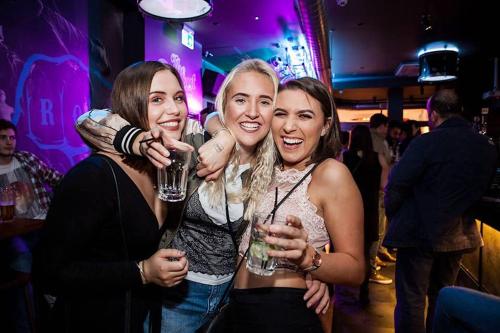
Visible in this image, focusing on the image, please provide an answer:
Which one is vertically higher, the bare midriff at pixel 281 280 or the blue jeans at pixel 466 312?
the blue jeans at pixel 466 312

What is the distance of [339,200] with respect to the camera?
4.38 ft

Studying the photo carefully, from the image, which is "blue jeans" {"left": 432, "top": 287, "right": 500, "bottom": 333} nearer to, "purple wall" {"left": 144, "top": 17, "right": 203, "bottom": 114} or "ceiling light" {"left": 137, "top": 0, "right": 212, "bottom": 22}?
"ceiling light" {"left": 137, "top": 0, "right": 212, "bottom": 22}

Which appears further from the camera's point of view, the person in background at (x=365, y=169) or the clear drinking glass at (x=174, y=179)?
the person in background at (x=365, y=169)

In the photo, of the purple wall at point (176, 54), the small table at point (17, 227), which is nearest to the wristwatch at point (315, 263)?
the small table at point (17, 227)

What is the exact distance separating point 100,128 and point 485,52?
9.43 meters

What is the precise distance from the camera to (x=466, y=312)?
837 millimetres

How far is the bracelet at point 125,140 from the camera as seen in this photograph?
47.9 inches

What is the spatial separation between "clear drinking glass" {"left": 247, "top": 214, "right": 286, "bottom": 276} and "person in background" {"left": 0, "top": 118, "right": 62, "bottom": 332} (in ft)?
7.86

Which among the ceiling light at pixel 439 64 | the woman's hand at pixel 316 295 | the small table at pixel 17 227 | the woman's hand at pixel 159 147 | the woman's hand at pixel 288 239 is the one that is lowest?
the small table at pixel 17 227

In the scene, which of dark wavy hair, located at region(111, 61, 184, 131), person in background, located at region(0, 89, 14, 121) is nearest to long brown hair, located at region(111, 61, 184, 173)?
dark wavy hair, located at region(111, 61, 184, 131)

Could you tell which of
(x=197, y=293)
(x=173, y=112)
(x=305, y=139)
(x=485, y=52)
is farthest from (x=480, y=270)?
(x=485, y=52)

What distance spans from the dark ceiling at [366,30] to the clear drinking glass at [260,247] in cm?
483

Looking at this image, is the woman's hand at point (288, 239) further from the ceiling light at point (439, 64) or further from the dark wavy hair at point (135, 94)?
the ceiling light at point (439, 64)

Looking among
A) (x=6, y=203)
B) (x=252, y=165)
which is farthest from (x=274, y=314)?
(x=6, y=203)
